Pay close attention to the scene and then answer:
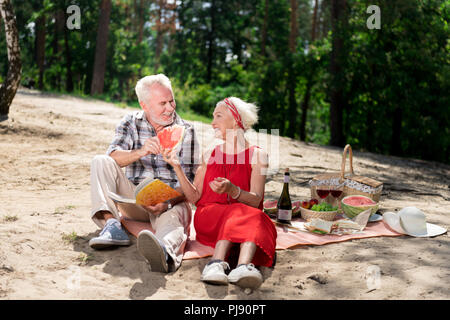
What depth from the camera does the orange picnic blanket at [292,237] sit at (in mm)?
3943

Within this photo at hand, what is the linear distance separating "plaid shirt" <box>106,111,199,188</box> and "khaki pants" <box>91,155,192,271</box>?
195 millimetres

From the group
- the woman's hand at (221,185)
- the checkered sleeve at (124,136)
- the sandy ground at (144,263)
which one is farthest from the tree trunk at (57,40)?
the woman's hand at (221,185)

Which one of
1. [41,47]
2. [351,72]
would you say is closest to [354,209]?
[351,72]

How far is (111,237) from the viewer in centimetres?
383

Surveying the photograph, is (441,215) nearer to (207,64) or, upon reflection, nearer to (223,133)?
(223,133)

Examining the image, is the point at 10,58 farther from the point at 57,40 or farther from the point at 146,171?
the point at 57,40

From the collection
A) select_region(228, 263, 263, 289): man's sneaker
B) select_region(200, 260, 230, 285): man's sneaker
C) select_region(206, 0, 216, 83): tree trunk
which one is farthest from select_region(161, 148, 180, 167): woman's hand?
select_region(206, 0, 216, 83): tree trunk

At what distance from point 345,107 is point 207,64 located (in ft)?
43.8

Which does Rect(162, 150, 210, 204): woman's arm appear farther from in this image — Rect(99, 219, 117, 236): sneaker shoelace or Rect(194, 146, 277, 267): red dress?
Rect(99, 219, 117, 236): sneaker shoelace

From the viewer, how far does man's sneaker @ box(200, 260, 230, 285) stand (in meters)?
3.18

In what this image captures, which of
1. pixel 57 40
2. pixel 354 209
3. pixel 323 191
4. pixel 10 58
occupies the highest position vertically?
pixel 57 40

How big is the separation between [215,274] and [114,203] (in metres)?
1.40

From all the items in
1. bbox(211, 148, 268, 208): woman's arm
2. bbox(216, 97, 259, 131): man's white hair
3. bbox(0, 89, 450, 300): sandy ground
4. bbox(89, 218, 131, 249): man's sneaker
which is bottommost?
bbox(0, 89, 450, 300): sandy ground

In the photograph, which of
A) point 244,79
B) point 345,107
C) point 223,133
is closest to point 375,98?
point 345,107
